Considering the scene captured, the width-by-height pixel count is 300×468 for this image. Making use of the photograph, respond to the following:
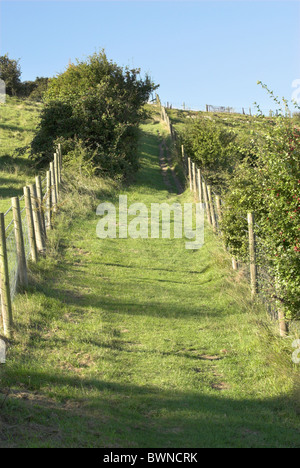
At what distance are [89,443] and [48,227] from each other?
9.44 m

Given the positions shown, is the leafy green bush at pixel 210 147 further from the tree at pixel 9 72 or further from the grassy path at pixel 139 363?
the tree at pixel 9 72

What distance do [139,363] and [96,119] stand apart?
726 inches

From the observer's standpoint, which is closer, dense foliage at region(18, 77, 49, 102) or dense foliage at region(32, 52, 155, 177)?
dense foliage at region(32, 52, 155, 177)

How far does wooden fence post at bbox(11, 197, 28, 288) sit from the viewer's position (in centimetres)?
838

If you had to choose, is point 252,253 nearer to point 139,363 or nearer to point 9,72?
point 139,363

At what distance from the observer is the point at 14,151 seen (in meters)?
24.6

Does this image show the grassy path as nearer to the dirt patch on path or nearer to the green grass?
the green grass

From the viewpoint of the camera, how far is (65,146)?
73.3ft

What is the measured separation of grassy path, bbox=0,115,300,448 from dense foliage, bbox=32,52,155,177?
428 inches

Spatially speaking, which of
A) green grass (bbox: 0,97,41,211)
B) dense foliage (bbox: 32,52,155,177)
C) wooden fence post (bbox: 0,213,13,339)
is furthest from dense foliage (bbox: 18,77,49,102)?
wooden fence post (bbox: 0,213,13,339)

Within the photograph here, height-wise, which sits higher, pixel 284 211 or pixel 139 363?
pixel 284 211

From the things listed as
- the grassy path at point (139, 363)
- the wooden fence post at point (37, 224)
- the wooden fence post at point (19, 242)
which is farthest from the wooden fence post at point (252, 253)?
the wooden fence post at point (37, 224)

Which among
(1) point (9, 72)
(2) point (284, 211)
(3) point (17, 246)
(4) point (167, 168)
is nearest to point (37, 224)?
(3) point (17, 246)

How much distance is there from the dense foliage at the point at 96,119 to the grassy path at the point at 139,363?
428 inches
